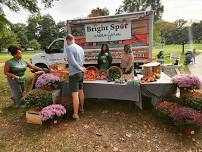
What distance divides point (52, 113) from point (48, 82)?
106cm

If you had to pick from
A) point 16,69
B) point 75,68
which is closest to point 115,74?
point 75,68

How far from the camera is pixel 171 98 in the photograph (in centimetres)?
640

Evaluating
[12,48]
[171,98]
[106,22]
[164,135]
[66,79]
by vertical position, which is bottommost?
[164,135]

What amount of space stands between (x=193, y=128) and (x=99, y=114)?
231cm

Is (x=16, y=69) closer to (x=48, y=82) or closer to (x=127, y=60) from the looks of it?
(x=48, y=82)

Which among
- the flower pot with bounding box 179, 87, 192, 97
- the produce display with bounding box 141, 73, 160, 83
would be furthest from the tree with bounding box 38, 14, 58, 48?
the flower pot with bounding box 179, 87, 192, 97

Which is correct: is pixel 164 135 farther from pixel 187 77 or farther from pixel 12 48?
pixel 12 48

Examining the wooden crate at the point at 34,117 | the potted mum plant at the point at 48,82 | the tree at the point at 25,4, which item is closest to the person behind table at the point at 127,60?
the potted mum plant at the point at 48,82

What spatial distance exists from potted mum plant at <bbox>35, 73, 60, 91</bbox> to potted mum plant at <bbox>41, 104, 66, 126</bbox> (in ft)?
Answer: 2.59

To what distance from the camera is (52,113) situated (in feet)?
19.3

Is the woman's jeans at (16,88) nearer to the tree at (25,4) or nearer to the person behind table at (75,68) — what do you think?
the person behind table at (75,68)

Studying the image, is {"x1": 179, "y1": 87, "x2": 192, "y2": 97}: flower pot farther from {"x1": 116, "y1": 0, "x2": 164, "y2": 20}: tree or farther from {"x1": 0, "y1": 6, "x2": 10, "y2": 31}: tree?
{"x1": 116, "y1": 0, "x2": 164, "y2": 20}: tree

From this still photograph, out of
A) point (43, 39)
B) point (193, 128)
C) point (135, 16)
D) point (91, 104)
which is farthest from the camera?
point (43, 39)

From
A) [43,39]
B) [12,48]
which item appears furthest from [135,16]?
[43,39]
